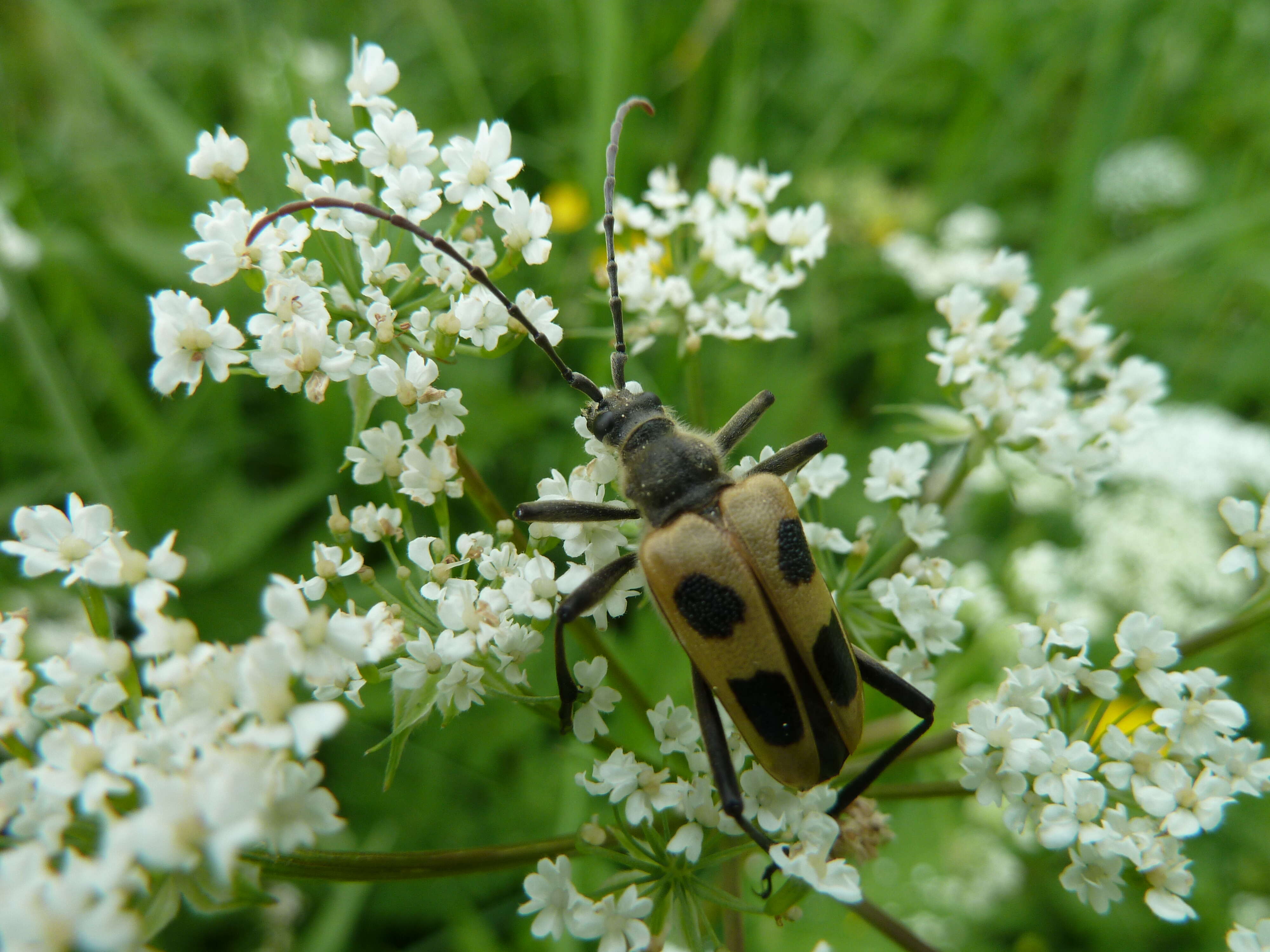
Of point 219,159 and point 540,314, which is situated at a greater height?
point 219,159

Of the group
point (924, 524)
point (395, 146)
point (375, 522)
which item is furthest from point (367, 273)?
point (924, 524)

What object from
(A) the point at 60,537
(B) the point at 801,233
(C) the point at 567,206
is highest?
(C) the point at 567,206

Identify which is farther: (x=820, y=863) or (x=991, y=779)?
(x=991, y=779)

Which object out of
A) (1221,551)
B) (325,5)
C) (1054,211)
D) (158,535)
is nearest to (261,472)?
(158,535)

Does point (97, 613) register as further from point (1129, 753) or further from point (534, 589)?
point (1129, 753)

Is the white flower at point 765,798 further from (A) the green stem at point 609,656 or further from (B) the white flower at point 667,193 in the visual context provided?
(B) the white flower at point 667,193

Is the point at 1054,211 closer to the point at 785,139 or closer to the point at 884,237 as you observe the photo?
the point at 884,237
